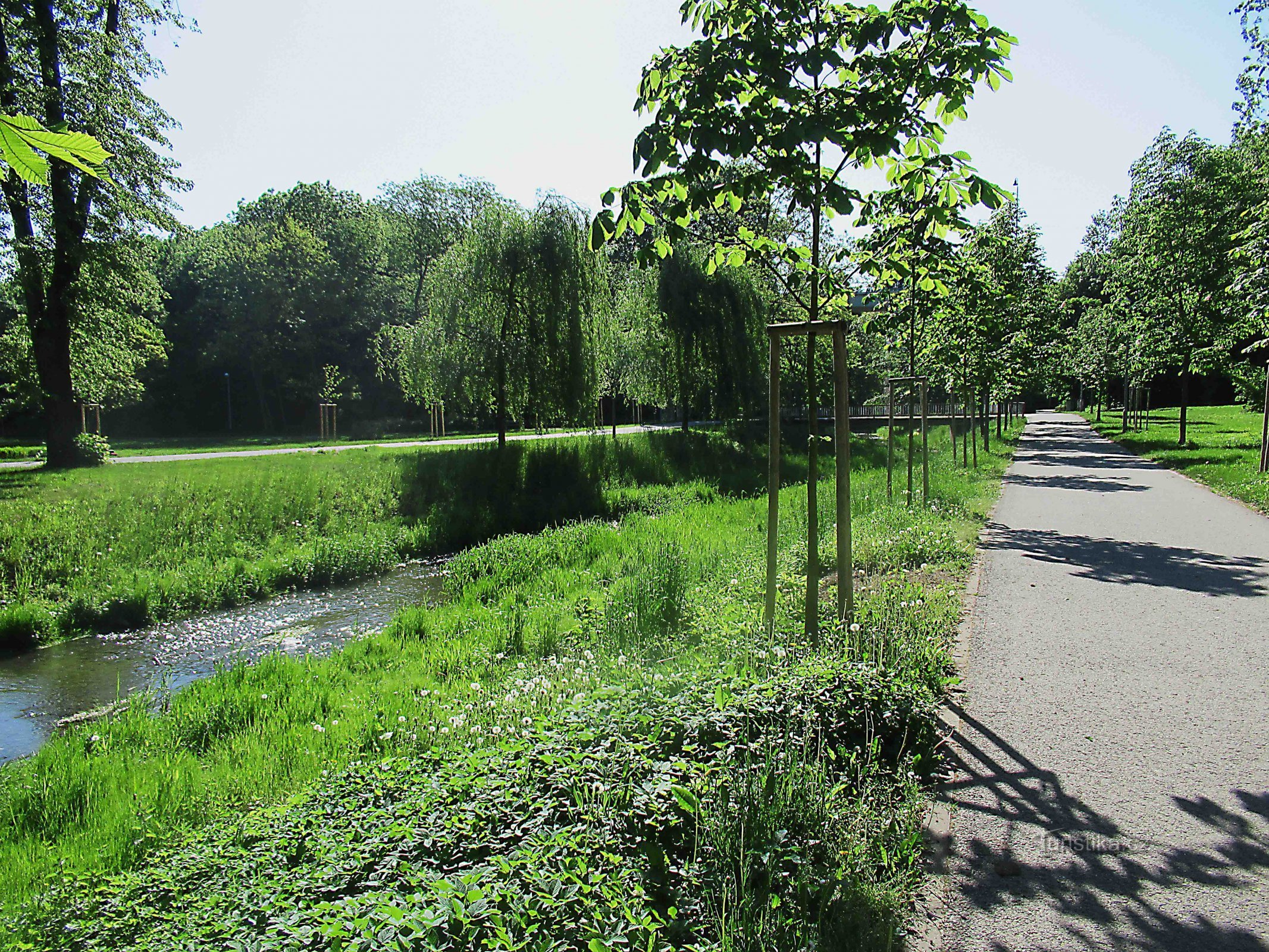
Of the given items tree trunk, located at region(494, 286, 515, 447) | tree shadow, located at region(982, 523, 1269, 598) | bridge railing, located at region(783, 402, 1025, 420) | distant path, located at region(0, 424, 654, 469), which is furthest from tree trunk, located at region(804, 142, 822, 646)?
bridge railing, located at region(783, 402, 1025, 420)

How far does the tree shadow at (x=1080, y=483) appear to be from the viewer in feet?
53.7

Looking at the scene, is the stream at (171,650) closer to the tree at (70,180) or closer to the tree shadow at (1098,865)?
the tree shadow at (1098,865)

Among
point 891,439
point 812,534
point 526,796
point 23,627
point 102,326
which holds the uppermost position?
point 102,326

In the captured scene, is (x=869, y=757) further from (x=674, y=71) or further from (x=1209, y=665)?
(x=674, y=71)

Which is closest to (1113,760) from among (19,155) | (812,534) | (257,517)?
(812,534)

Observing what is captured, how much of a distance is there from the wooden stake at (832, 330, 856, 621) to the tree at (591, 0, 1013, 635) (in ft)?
1.47

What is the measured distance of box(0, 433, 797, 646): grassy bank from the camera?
11.0 m

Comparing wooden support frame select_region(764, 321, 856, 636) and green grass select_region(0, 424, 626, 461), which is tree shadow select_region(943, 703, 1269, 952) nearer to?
wooden support frame select_region(764, 321, 856, 636)

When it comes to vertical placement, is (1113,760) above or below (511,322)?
below

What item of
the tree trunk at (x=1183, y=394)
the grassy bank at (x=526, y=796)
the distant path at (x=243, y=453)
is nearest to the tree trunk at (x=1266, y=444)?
the tree trunk at (x=1183, y=394)

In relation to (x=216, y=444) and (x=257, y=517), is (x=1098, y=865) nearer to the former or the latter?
(x=257, y=517)

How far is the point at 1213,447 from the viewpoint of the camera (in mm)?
25141

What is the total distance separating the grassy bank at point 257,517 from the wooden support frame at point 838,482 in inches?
359

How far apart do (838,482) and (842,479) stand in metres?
0.14
